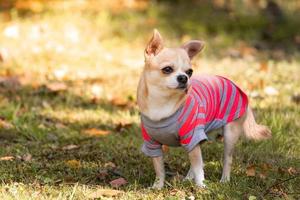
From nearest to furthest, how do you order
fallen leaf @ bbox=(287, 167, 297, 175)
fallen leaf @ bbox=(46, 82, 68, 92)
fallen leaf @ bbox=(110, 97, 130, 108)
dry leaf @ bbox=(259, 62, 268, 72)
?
fallen leaf @ bbox=(287, 167, 297, 175)
fallen leaf @ bbox=(110, 97, 130, 108)
fallen leaf @ bbox=(46, 82, 68, 92)
dry leaf @ bbox=(259, 62, 268, 72)

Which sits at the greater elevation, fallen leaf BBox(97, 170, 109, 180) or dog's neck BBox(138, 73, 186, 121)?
dog's neck BBox(138, 73, 186, 121)

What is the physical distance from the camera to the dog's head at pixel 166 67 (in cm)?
393

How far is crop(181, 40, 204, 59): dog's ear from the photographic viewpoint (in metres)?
4.23

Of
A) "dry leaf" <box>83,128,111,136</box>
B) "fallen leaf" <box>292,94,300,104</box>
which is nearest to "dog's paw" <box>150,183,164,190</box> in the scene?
"dry leaf" <box>83,128,111,136</box>

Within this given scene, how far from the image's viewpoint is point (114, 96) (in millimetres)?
6812

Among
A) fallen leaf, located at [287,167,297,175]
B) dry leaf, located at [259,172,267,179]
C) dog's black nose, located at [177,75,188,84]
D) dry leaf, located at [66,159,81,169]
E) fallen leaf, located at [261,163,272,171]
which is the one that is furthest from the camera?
dry leaf, located at [66,159,81,169]

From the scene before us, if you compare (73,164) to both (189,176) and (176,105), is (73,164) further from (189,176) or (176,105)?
(176,105)

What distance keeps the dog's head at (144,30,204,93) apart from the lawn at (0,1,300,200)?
0.68m

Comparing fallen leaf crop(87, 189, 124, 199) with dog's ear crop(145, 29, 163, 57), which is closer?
fallen leaf crop(87, 189, 124, 199)

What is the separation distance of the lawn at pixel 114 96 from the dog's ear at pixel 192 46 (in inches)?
34.9

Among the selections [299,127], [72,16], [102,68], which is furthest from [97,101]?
[72,16]

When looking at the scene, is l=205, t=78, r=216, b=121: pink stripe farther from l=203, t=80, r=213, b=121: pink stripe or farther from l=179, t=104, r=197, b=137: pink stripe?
l=179, t=104, r=197, b=137: pink stripe

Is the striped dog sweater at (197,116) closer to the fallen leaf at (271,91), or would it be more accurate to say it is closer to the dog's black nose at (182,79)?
the dog's black nose at (182,79)

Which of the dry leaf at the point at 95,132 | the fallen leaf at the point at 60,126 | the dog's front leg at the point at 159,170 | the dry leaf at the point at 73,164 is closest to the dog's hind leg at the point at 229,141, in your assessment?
the dog's front leg at the point at 159,170
